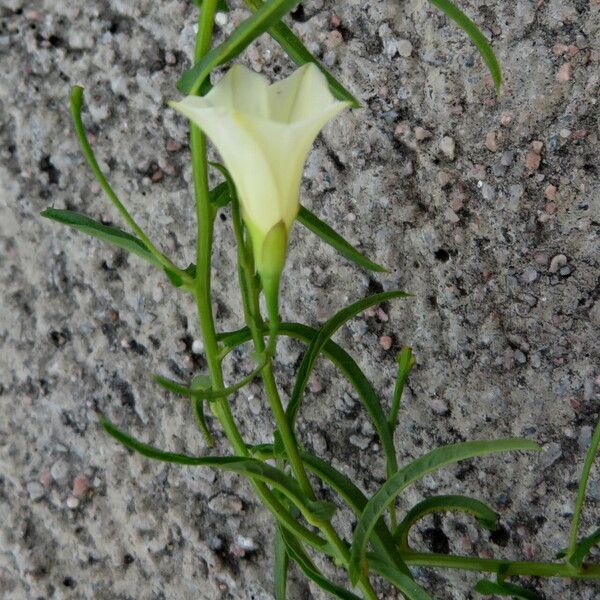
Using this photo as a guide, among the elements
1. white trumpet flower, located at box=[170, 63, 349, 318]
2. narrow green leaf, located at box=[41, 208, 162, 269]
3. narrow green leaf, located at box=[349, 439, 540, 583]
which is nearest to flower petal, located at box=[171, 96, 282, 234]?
white trumpet flower, located at box=[170, 63, 349, 318]

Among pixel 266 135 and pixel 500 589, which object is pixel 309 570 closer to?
pixel 500 589

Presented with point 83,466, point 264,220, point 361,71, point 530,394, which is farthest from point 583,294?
point 83,466

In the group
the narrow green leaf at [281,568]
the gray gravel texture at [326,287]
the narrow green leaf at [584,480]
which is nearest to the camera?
the narrow green leaf at [584,480]

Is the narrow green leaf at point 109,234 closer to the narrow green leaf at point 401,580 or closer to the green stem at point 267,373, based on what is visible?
the green stem at point 267,373

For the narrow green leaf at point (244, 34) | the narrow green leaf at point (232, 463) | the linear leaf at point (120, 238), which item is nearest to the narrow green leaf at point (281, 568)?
the narrow green leaf at point (232, 463)

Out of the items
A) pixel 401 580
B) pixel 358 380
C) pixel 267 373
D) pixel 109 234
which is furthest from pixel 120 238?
pixel 401 580

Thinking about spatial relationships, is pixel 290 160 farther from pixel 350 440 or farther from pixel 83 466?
pixel 83 466
